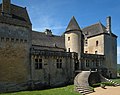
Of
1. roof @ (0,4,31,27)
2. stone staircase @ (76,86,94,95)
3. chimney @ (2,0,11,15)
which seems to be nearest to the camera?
stone staircase @ (76,86,94,95)

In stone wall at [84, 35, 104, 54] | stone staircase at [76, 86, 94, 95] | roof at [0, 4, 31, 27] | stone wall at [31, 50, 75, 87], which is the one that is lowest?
stone staircase at [76, 86, 94, 95]

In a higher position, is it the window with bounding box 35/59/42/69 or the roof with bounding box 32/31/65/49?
the roof with bounding box 32/31/65/49

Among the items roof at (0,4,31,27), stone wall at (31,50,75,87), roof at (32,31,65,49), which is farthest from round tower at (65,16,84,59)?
roof at (0,4,31,27)

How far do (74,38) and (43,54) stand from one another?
33.9 ft

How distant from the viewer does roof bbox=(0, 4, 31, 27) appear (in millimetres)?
26444

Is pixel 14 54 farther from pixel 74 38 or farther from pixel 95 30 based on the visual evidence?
pixel 95 30

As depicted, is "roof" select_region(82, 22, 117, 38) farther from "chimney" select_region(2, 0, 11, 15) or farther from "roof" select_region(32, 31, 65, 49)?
"chimney" select_region(2, 0, 11, 15)

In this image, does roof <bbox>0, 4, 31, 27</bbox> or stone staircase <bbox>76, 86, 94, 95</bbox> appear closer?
stone staircase <bbox>76, 86, 94, 95</bbox>

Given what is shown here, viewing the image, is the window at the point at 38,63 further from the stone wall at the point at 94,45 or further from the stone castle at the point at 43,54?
the stone wall at the point at 94,45

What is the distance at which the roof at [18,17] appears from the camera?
26.4 m

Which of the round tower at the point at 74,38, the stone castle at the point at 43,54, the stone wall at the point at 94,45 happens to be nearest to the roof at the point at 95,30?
the stone castle at the point at 43,54

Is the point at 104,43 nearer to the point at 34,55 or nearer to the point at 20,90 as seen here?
the point at 34,55

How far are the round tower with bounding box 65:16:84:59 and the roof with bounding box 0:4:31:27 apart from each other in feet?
37.7

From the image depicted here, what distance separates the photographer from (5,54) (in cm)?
2586
